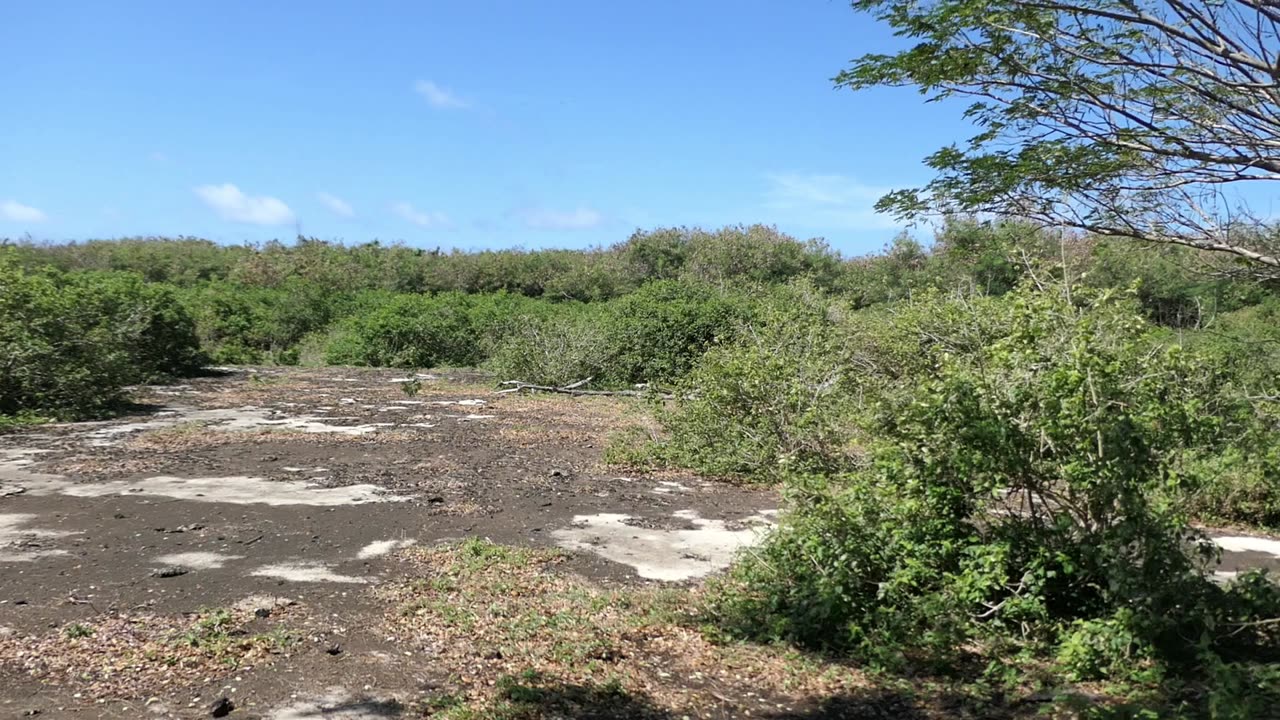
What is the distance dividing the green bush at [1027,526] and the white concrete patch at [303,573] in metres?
2.47

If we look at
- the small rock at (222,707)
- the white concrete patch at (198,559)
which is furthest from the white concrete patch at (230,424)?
the small rock at (222,707)

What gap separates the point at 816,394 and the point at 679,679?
5320 millimetres

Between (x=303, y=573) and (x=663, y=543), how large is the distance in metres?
2.68

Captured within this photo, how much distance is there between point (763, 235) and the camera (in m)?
42.7

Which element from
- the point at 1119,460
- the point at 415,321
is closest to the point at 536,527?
the point at 1119,460

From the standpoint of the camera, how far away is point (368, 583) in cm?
562

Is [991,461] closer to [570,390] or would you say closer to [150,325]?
[570,390]

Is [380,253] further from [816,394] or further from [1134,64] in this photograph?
[1134,64]

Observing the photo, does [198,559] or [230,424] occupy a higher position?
[230,424]

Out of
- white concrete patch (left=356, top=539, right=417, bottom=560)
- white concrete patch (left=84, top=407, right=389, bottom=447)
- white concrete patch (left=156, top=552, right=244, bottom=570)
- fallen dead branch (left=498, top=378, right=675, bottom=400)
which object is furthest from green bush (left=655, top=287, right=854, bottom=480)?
fallen dead branch (left=498, top=378, right=675, bottom=400)

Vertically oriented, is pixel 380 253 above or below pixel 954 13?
above

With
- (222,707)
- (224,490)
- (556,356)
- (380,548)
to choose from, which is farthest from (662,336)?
(222,707)

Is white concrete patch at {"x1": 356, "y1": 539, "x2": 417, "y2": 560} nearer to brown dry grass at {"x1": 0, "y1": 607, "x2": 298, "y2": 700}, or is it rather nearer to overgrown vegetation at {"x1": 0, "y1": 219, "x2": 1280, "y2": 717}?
overgrown vegetation at {"x1": 0, "y1": 219, "x2": 1280, "y2": 717}

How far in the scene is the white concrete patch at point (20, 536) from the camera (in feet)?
19.4
